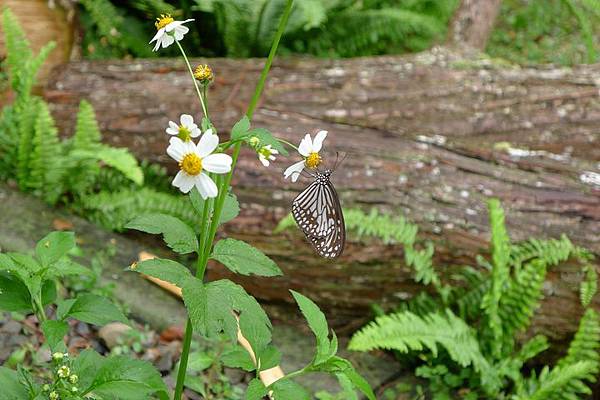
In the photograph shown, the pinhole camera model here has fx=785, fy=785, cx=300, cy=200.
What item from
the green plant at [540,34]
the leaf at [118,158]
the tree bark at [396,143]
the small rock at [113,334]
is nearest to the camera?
the small rock at [113,334]

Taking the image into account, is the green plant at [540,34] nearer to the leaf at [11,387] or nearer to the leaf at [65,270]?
the leaf at [65,270]

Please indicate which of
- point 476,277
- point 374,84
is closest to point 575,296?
point 476,277

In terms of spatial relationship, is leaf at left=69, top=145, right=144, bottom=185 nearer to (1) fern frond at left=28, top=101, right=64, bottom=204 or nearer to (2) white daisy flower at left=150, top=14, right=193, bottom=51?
(1) fern frond at left=28, top=101, right=64, bottom=204

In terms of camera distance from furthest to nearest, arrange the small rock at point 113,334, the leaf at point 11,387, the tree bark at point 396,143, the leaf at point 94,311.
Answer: the tree bark at point 396,143, the small rock at point 113,334, the leaf at point 94,311, the leaf at point 11,387

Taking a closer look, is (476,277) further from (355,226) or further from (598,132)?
(598,132)

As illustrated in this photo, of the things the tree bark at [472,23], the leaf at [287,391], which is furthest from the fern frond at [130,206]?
the tree bark at [472,23]
